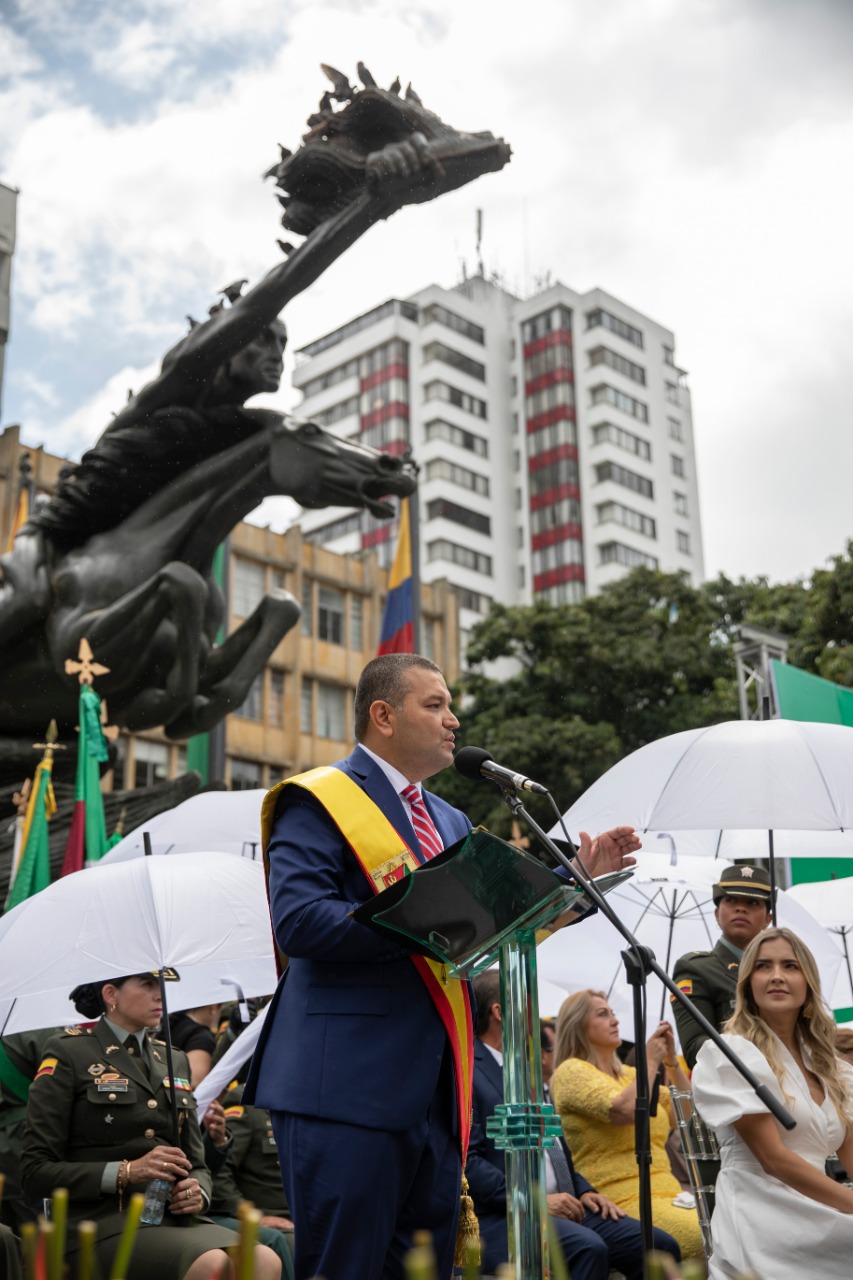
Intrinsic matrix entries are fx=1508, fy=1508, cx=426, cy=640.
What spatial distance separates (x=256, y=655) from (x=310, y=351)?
59028 millimetres

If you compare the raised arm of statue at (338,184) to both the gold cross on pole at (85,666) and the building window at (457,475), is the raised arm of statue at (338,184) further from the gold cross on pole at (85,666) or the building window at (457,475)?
the building window at (457,475)

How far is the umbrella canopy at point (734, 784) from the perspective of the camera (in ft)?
19.1

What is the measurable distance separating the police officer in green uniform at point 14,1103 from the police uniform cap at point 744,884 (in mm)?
2833

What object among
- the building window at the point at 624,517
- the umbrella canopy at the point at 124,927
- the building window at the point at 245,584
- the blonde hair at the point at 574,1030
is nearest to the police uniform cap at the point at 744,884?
the blonde hair at the point at 574,1030

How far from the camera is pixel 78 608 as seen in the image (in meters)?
10.3

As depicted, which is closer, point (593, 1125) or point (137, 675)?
point (593, 1125)

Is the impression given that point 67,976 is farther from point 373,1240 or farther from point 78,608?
point 78,608

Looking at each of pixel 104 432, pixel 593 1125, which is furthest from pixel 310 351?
pixel 593 1125

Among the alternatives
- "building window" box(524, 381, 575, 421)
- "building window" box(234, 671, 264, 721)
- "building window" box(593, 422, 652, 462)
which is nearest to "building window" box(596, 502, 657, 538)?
"building window" box(593, 422, 652, 462)

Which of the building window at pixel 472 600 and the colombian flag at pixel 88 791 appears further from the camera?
the building window at pixel 472 600

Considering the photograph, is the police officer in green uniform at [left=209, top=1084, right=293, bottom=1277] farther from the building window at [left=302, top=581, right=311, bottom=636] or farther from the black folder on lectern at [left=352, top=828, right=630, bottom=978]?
the building window at [left=302, top=581, right=311, bottom=636]

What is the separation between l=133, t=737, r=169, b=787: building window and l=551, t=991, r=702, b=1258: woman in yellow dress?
1228 inches

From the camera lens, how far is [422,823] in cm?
395

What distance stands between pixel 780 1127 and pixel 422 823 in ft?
5.01
